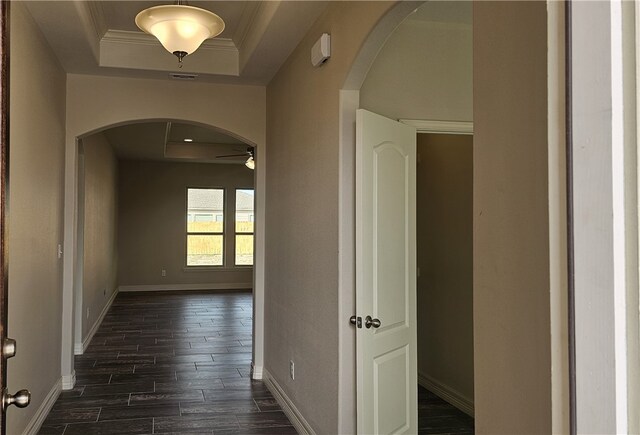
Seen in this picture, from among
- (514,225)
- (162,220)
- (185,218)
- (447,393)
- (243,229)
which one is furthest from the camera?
(243,229)

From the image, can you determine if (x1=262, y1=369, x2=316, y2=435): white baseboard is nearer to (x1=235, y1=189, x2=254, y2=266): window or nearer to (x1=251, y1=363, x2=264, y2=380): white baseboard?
(x1=251, y1=363, x2=264, y2=380): white baseboard

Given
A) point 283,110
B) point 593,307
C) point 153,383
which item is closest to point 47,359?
point 153,383

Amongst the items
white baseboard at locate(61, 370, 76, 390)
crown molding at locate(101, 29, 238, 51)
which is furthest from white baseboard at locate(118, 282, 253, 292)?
crown molding at locate(101, 29, 238, 51)

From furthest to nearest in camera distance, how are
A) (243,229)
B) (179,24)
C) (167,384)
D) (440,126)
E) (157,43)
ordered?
(243,229)
(167,384)
(157,43)
(440,126)
(179,24)

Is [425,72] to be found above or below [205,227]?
above

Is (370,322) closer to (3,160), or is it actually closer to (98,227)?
(3,160)

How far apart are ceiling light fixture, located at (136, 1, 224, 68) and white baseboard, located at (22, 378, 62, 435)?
8.55 feet

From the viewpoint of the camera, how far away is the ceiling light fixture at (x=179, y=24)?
2857 mm

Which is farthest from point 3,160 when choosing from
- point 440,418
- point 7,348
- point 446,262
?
point 446,262

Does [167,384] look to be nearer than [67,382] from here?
No

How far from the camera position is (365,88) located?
3791 millimetres

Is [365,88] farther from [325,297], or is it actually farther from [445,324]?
[445,324]

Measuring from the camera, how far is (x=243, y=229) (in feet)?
42.1

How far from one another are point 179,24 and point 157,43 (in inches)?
78.1
